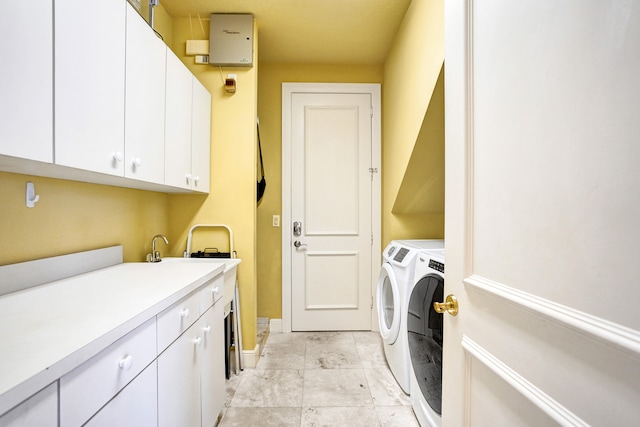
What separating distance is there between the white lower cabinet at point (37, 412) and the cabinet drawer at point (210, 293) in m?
0.70

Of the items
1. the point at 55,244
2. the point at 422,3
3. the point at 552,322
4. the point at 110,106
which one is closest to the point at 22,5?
the point at 110,106

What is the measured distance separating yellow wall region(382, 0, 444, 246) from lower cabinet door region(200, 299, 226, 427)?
1.58m

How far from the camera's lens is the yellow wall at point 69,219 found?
3.39 feet

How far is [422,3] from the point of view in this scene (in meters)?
1.67

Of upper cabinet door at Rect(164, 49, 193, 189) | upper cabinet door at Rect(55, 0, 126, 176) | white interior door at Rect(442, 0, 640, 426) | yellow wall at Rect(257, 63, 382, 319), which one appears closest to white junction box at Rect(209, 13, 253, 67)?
upper cabinet door at Rect(164, 49, 193, 189)

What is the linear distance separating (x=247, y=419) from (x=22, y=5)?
2.00m

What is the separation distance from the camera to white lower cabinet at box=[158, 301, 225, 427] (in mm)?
966

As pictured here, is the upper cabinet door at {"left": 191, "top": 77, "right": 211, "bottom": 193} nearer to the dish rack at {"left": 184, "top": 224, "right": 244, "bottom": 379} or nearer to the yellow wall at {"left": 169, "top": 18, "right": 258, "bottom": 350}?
the yellow wall at {"left": 169, "top": 18, "right": 258, "bottom": 350}

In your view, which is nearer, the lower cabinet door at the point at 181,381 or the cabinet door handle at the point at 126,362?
the cabinet door handle at the point at 126,362

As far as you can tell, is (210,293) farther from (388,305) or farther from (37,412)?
(388,305)

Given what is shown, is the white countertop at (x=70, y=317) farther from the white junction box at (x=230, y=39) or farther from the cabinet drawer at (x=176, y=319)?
the white junction box at (x=230, y=39)

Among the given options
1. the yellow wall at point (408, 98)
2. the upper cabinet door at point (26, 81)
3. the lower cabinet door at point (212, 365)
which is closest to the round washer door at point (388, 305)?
the yellow wall at point (408, 98)

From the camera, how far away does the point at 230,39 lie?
2.07m

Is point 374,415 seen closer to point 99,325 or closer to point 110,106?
point 99,325
